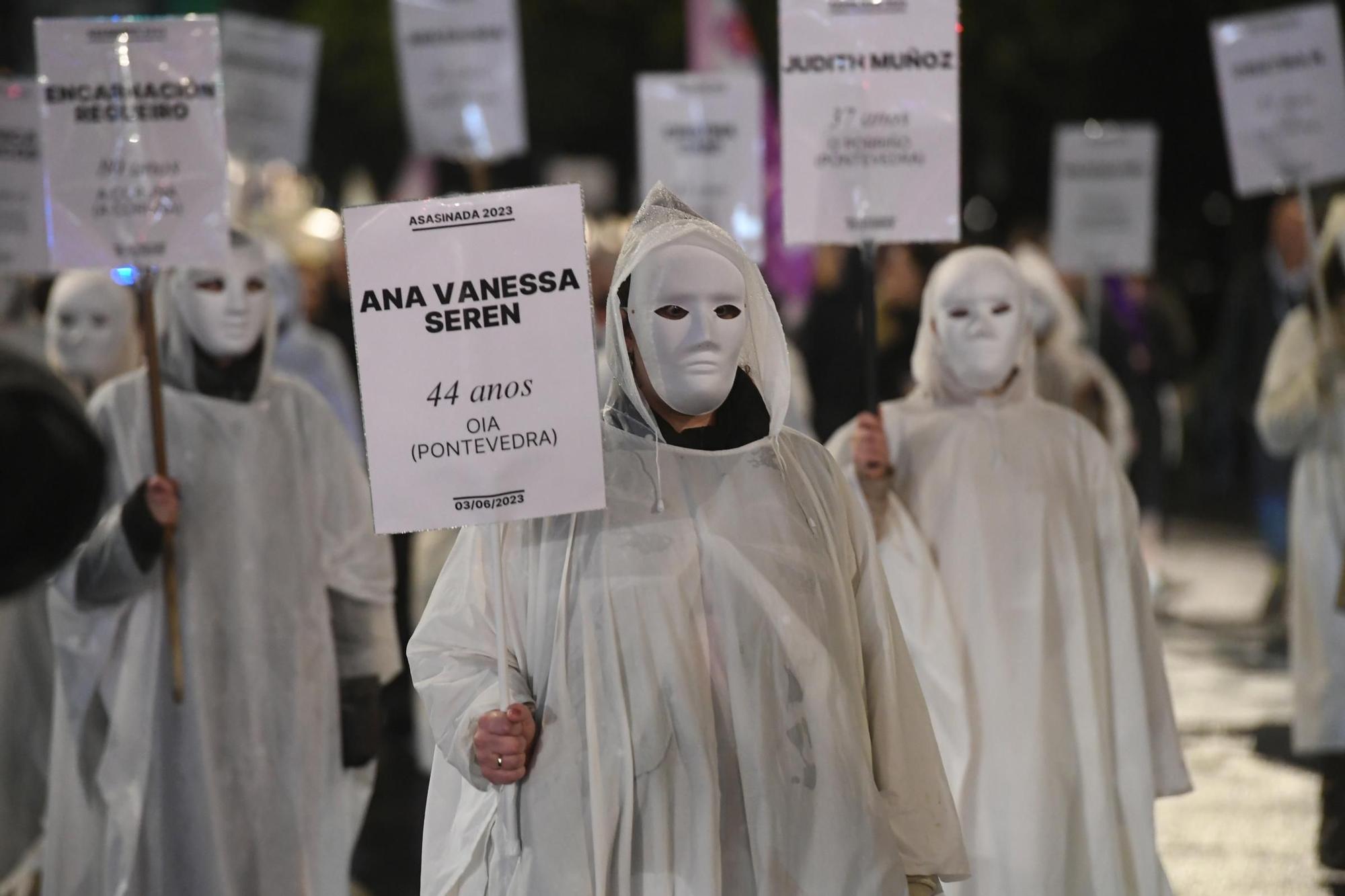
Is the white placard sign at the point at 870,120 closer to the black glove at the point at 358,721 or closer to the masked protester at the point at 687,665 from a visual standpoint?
the black glove at the point at 358,721

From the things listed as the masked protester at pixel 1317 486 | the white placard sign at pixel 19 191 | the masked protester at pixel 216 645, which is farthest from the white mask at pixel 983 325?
the white placard sign at pixel 19 191

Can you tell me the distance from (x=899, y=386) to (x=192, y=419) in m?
4.28

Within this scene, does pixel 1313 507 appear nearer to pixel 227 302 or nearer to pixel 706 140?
pixel 706 140

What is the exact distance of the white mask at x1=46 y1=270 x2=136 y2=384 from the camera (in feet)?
23.9

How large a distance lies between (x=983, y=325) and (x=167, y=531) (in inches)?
100

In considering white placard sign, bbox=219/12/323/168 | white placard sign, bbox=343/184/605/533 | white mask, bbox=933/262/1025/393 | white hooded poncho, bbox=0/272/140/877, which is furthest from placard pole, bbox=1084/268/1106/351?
white placard sign, bbox=343/184/605/533

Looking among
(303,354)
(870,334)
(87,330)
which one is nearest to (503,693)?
(870,334)

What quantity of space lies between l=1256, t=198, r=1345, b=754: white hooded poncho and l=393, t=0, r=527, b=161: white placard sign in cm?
415

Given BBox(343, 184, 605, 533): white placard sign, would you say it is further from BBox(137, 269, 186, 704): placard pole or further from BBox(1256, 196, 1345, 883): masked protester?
BBox(1256, 196, 1345, 883): masked protester

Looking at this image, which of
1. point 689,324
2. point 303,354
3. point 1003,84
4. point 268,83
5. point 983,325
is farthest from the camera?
point 1003,84

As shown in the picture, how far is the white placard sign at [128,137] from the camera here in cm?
596

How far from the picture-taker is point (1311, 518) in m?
8.35

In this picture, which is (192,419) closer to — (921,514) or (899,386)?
(921,514)

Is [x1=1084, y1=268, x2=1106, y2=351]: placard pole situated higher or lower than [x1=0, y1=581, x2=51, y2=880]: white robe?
higher
